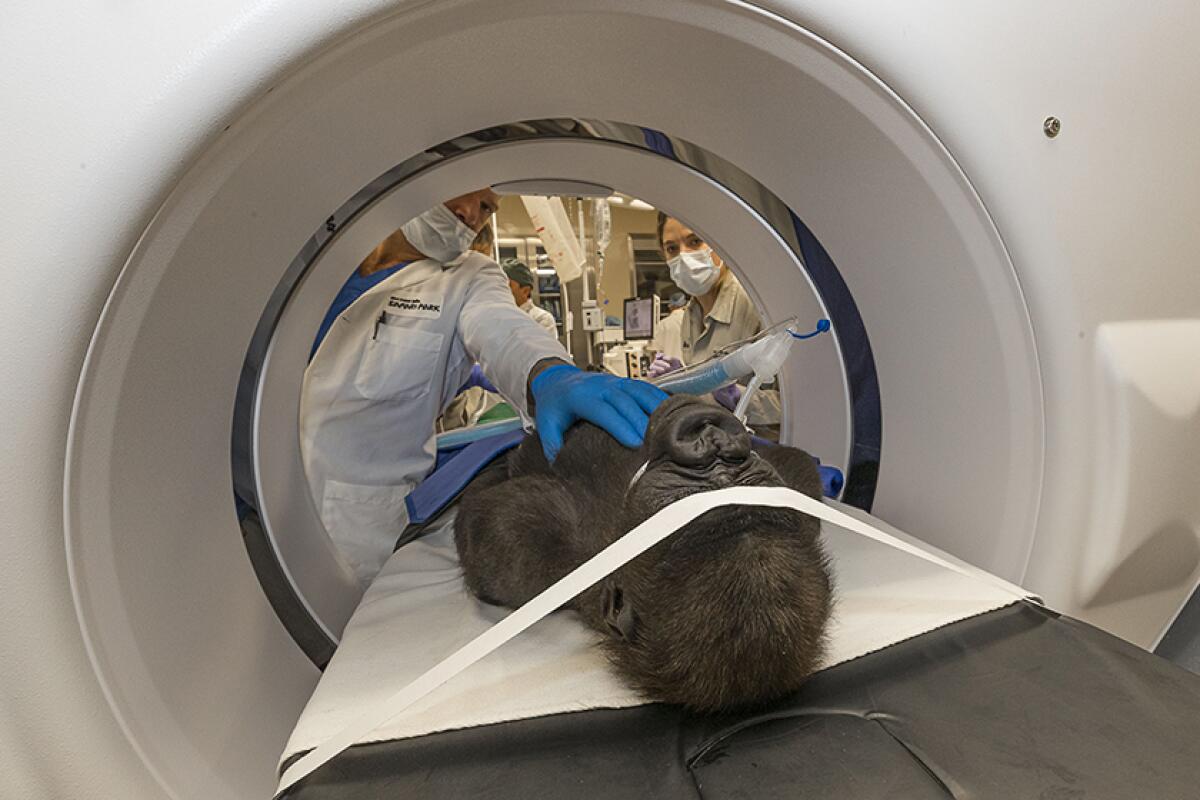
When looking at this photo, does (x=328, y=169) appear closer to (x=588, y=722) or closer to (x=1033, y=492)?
(x=588, y=722)

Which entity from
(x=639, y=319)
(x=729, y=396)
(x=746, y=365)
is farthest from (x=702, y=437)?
(x=639, y=319)

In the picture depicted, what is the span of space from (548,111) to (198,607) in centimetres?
72

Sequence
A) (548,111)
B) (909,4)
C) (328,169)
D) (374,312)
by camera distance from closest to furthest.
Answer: (909,4), (328,169), (548,111), (374,312)

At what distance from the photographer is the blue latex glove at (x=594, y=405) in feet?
2.96

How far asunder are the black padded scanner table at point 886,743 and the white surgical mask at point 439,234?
114cm

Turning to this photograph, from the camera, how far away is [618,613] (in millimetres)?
641

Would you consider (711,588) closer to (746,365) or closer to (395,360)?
(746,365)

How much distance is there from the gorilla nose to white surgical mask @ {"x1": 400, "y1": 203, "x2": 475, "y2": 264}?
98cm

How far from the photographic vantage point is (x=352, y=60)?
0.53 m

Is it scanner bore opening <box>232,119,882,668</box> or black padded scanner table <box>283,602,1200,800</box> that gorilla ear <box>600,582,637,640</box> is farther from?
scanner bore opening <box>232,119,882,668</box>

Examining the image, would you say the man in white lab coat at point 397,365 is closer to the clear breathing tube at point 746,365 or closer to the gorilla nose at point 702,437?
the clear breathing tube at point 746,365

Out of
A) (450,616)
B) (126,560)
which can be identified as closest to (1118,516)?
(450,616)

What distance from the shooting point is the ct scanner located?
0.43 metres

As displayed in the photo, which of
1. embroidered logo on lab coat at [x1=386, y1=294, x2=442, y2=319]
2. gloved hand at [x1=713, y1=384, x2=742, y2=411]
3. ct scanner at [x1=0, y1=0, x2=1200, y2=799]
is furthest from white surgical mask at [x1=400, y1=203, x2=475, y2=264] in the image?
gloved hand at [x1=713, y1=384, x2=742, y2=411]
